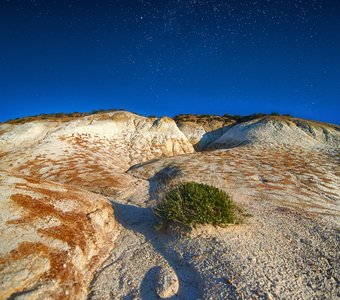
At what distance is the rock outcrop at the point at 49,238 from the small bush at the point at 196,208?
1.96 m

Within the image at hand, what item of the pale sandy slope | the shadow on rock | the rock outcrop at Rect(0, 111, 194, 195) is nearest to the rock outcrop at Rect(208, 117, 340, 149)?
the rock outcrop at Rect(0, 111, 194, 195)

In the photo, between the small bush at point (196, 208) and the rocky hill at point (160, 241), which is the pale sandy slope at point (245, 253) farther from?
the small bush at point (196, 208)

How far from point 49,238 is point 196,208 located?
409cm

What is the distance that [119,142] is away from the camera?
85.1 feet

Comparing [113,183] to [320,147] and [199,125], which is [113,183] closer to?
[320,147]

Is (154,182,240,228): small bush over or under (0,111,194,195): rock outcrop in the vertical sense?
under

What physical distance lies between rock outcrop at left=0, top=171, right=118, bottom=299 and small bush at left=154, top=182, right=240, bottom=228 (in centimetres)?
196

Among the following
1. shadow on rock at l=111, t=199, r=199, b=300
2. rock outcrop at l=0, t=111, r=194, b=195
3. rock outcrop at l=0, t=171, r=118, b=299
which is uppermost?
rock outcrop at l=0, t=111, r=194, b=195

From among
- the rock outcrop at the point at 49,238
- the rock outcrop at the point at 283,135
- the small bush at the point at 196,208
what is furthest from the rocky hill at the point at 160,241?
the rock outcrop at the point at 283,135

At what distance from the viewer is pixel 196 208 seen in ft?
24.2

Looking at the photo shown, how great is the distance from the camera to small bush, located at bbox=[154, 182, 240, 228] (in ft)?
23.5

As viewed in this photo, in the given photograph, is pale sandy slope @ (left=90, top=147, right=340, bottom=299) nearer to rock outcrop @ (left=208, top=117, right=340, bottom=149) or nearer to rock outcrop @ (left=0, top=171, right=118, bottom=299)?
rock outcrop @ (left=0, top=171, right=118, bottom=299)

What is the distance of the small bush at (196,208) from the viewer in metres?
7.17

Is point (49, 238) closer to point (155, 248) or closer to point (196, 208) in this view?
point (155, 248)
